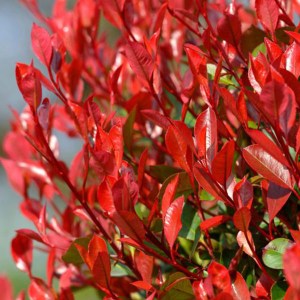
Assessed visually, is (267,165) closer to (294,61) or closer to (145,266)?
(294,61)

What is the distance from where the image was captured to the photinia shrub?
77cm

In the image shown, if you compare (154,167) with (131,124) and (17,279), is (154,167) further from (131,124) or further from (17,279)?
(17,279)

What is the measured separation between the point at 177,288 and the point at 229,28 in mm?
390

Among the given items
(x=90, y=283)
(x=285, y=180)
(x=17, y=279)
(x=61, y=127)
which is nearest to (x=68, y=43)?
(x=61, y=127)

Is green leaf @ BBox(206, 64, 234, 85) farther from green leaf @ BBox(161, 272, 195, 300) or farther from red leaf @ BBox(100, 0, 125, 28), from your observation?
green leaf @ BBox(161, 272, 195, 300)

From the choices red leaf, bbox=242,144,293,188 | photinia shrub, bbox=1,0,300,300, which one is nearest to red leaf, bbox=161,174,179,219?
photinia shrub, bbox=1,0,300,300

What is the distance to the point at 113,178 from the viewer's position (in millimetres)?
813

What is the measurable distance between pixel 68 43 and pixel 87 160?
51 cm

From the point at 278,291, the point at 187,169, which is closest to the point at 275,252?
the point at 278,291

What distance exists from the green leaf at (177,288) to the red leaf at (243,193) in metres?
0.13

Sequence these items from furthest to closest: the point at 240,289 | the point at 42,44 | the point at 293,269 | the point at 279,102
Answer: the point at 42,44 → the point at 240,289 → the point at 279,102 → the point at 293,269

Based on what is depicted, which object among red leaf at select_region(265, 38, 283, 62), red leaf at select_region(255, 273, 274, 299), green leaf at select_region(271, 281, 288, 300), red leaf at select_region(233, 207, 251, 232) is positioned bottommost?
red leaf at select_region(255, 273, 274, 299)

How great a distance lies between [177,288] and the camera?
84cm

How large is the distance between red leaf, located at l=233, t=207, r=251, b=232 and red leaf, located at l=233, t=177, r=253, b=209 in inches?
1.1
